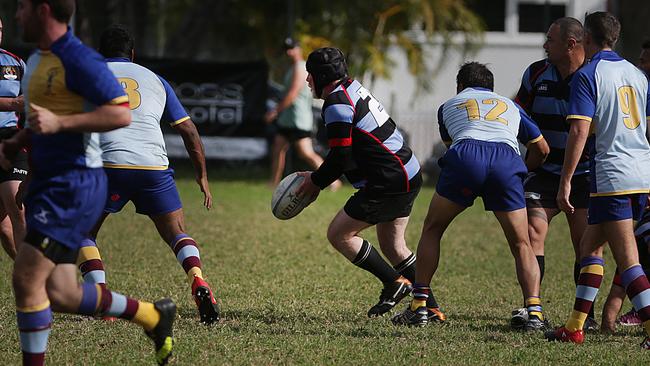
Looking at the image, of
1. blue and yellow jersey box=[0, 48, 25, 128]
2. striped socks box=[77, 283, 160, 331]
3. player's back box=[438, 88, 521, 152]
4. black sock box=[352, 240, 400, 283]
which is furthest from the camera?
blue and yellow jersey box=[0, 48, 25, 128]

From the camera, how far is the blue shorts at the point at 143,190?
6.81 m

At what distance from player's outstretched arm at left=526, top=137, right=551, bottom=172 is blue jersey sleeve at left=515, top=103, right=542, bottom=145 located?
43mm

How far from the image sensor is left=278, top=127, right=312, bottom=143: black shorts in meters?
15.7

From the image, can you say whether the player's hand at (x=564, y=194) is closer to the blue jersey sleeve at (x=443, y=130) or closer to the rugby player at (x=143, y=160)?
the blue jersey sleeve at (x=443, y=130)

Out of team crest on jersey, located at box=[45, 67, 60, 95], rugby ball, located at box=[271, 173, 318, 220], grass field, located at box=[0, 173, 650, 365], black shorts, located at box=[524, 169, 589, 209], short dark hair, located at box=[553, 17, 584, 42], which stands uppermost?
team crest on jersey, located at box=[45, 67, 60, 95]

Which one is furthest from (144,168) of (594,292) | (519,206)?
(594,292)

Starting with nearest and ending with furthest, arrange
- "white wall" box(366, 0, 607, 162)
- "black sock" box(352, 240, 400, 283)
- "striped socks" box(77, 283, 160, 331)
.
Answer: "striped socks" box(77, 283, 160, 331), "black sock" box(352, 240, 400, 283), "white wall" box(366, 0, 607, 162)

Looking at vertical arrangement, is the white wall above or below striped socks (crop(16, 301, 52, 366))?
below

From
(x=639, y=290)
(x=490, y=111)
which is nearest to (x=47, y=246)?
(x=490, y=111)

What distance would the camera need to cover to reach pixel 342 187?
17.2 metres

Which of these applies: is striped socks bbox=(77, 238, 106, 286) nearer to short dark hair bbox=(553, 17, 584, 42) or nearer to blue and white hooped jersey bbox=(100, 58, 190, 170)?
blue and white hooped jersey bbox=(100, 58, 190, 170)

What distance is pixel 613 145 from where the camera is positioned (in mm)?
6180

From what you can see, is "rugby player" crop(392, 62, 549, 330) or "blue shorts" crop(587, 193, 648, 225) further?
"rugby player" crop(392, 62, 549, 330)

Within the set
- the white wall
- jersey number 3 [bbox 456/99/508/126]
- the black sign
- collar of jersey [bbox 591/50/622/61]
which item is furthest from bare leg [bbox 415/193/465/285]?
the white wall
